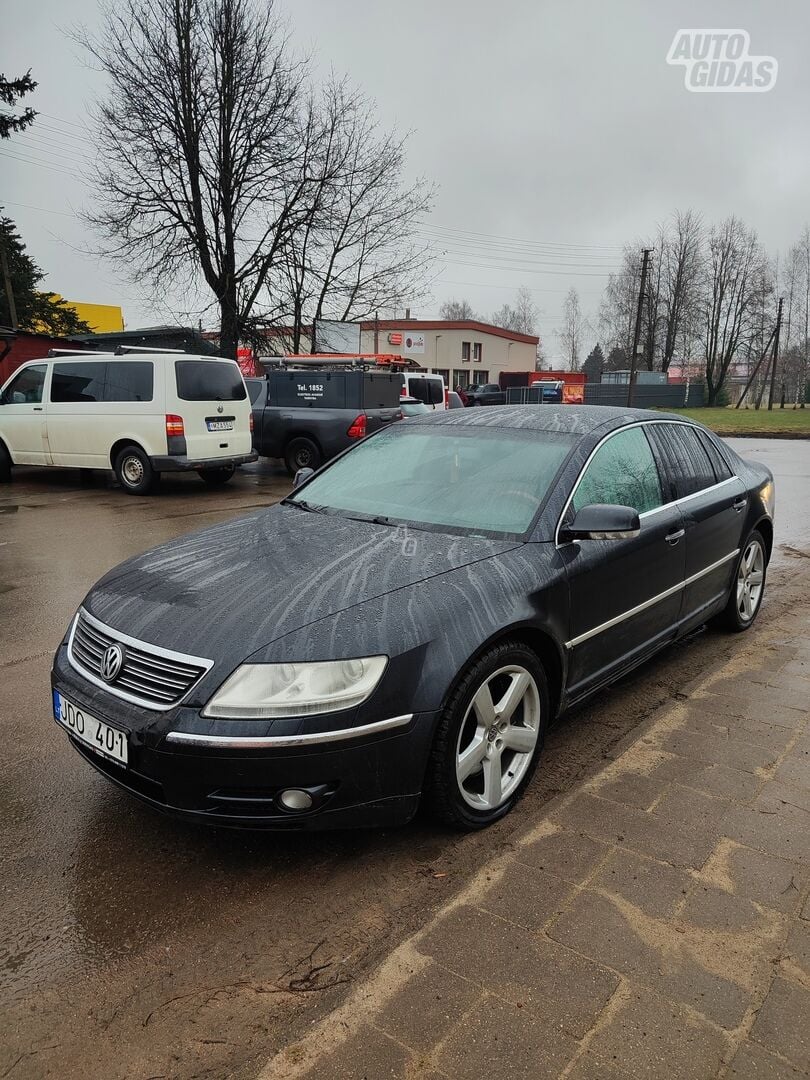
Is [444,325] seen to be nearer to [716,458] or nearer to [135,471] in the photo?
[135,471]

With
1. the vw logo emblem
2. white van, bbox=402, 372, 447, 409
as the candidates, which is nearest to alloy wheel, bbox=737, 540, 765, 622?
the vw logo emblem

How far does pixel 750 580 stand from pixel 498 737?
3105mm

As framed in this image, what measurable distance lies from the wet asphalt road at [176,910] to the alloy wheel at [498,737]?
158 mm

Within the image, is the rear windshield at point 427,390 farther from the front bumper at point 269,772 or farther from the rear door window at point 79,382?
the front bumper at point 269,772

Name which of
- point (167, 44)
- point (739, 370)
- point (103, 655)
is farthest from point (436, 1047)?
point (739, 370)

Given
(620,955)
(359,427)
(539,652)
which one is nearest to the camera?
(620,955)

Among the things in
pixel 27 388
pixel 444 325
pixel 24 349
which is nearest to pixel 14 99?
pixel 24 349

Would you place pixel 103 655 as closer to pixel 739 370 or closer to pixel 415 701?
pixel 415 701

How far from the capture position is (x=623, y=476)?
3.58 m

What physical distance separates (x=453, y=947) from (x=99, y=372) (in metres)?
10.6

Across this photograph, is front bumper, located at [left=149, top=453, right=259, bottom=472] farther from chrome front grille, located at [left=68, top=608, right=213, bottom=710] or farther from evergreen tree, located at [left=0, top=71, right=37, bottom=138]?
evergreen tree, located at [left=0, top=71, right=37, bottom=138]

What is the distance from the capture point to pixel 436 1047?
5.81 ft

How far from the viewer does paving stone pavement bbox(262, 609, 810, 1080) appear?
1745 millimetres

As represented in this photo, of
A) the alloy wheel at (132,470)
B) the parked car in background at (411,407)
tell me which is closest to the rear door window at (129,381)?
the alloy wheel at (132,470)
